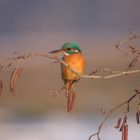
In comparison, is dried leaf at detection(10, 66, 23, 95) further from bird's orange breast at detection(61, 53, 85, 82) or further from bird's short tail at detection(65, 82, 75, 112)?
bird's orange breast at detection(61, 53, 85, 82)

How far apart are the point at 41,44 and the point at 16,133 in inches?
99.9

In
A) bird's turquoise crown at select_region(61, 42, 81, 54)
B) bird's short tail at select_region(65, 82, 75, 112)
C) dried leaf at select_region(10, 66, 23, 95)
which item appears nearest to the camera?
dried leaf at select_region(10, 66, 23, 95)

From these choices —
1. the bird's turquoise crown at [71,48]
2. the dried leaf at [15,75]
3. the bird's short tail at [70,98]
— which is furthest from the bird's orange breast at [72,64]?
the dried leaf at [15,75]

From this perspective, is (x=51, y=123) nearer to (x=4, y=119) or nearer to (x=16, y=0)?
(x=4, y=119)

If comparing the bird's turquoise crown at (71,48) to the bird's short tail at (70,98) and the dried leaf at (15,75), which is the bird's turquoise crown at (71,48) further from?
the dried leaf at (15,75)

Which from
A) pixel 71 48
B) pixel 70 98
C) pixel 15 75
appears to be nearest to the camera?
pixel 15 75

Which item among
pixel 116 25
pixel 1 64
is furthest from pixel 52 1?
pixel 1 64

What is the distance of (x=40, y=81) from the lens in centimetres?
618

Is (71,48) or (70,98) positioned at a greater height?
(71,48)

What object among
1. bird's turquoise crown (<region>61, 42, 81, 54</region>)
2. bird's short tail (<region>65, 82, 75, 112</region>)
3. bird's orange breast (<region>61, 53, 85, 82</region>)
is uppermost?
bird's turquoise crown (<region>61, 42, 81, 54</region>)

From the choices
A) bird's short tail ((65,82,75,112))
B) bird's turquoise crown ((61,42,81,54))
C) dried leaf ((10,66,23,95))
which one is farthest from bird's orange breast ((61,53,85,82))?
dried leaf ((10,66,23,95))

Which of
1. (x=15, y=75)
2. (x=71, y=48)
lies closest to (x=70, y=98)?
(x=15, y=75)

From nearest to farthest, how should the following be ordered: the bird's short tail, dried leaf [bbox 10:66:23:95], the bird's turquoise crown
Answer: dried leaf [bbox 10:66:23:95] < the bird's short tail < the bird's turquoise crown

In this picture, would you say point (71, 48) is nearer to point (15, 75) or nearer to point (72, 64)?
point (72, 64)
